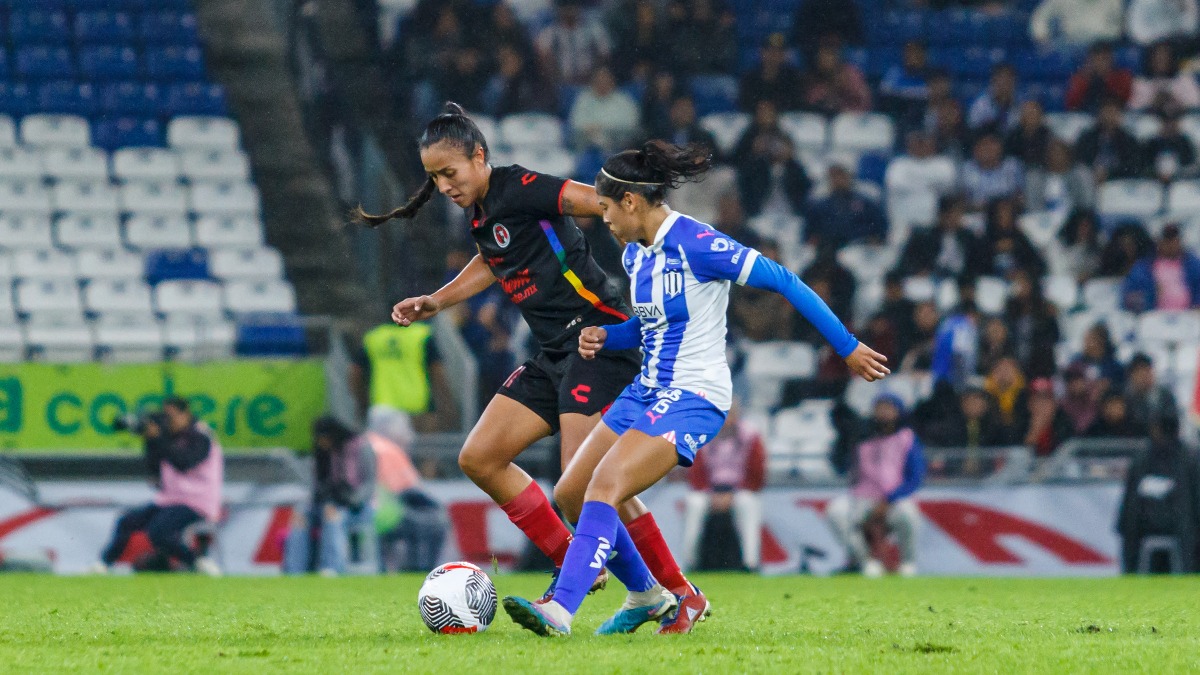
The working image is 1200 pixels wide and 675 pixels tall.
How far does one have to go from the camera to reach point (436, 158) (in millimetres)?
6113

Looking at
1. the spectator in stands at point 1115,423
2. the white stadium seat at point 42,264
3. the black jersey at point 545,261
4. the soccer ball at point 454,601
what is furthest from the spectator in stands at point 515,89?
the soccer ball at point 454,601

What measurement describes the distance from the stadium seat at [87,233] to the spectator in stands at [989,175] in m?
8.61

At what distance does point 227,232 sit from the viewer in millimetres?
16484

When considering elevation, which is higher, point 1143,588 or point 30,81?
point 30,81

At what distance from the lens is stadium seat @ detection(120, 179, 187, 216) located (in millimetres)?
16641

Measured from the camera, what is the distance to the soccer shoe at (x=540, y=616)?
5.32 metres

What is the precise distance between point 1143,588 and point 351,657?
249 inches

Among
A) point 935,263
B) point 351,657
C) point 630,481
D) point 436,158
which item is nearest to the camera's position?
point 351,657

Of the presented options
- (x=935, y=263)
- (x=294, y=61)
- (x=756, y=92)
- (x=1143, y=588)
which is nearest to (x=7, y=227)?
(x=294, y=61)

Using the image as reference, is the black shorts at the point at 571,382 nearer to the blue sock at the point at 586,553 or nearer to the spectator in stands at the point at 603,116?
the blue sock at the point at 586,553

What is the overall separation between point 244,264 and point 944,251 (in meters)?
6.87

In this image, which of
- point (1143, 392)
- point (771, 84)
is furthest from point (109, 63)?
point (1143, 392)

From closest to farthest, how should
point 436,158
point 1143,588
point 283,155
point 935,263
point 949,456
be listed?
point 436,158 → point 1143,588 → point 949,456 → point 935,263 → point 283,155

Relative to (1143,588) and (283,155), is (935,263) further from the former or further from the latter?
(283,155)
